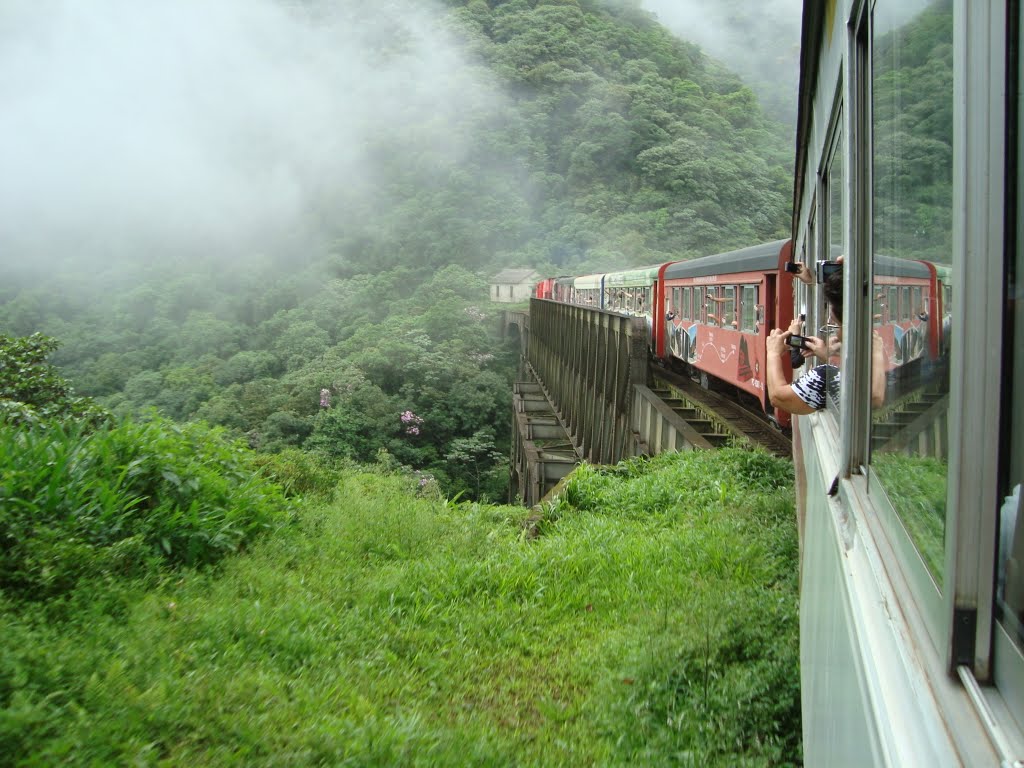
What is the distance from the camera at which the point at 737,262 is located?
9789 mm

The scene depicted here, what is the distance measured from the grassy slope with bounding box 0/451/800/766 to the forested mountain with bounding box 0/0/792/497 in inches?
813

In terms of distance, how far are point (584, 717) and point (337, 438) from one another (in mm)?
23013

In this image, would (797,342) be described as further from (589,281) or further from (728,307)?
(589,281)

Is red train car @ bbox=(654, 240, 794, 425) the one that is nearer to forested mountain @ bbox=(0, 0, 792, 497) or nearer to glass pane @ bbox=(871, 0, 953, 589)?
glass pane @ bbox=(871, 0, 953, 589)

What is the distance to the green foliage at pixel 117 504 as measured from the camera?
4551 millimetres

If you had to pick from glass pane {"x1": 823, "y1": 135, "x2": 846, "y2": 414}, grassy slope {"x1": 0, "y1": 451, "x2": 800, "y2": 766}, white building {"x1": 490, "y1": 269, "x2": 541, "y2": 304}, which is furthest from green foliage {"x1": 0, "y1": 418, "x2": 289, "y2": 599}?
white building {"x1": 490, "y1": 269, "x2": 541, "y2": 304}

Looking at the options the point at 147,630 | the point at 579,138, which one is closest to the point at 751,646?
the point at 147,630

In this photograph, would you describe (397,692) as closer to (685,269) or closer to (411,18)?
(685,269)

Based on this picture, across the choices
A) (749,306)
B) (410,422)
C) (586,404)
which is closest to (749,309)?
(749,306)

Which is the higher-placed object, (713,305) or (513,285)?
(513,285)

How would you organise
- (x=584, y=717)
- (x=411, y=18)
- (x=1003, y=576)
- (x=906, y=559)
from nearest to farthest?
(x=1003, y=576), (x=906, y=559), (x=584, y=717), (x=411, y=18)

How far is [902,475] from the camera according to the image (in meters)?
1.28

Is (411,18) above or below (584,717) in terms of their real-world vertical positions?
above

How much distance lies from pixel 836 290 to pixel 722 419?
8.74m
